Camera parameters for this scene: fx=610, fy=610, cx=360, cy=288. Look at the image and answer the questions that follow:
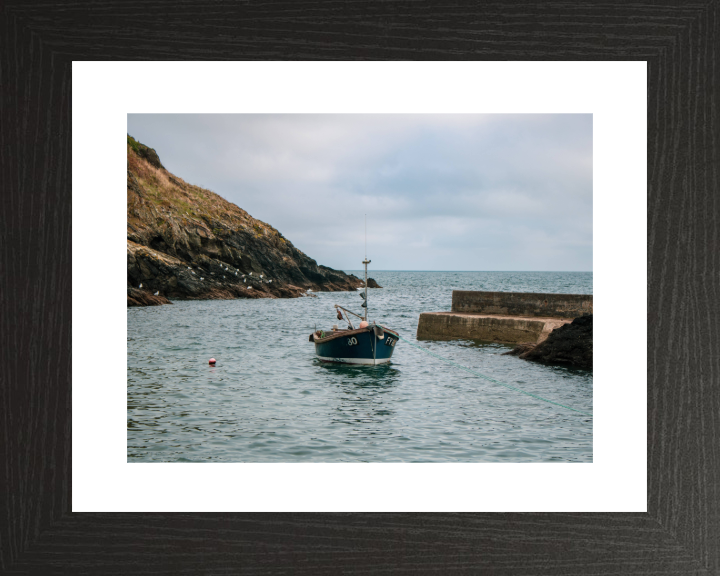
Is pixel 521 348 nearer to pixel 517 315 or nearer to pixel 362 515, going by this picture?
pixel 517 315

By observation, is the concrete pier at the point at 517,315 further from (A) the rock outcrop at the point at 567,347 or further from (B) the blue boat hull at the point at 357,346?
(B) the blue boat hull at the point at 357,346

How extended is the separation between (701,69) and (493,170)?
40994 millimetres

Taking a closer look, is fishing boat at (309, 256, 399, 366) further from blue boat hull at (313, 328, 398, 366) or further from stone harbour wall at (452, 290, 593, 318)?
stone harbour wall at (452, 290, 593, 318)

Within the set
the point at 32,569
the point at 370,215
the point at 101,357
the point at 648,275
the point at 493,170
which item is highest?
the point at 493,170

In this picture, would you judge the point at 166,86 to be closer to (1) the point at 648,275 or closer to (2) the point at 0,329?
(2) the point at 0,329

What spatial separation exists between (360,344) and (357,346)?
0.10 meters

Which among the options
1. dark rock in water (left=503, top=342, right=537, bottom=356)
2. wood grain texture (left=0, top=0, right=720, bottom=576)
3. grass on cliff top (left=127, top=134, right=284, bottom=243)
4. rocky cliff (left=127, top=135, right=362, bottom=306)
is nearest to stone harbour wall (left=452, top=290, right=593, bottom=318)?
dark rock in water (left=503, top=342, right=537, bottom=356)

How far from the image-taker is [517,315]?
444 inches

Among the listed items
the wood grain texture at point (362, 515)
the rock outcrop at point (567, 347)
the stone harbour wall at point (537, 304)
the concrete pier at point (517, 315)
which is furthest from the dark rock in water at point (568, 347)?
the wood grain texture at point (362, 515)

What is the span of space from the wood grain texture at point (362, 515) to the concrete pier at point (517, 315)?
8868 millimetres

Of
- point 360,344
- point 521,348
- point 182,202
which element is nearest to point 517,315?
point 521,348

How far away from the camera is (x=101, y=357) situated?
2166 mm

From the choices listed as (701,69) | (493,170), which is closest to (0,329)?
(701,69)

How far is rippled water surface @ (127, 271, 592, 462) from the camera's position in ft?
20.5
